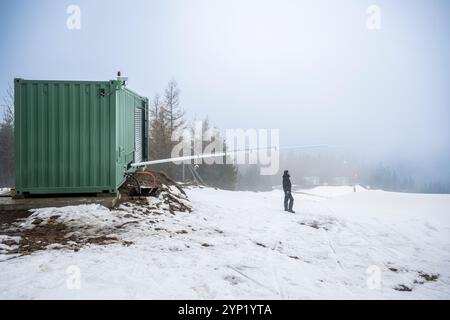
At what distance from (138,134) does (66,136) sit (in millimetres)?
4628

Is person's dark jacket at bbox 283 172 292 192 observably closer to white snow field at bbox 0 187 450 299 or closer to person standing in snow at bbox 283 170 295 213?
person standing in snow at bbox 283 170 295 213

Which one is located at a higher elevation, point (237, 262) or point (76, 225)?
point (76, 225)

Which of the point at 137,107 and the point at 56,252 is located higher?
the point at 137,107

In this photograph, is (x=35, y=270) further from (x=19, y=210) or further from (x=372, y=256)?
(x=372, y=256)

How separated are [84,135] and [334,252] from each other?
676cm

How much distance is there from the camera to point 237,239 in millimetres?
7020

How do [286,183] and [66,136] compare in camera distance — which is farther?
[286,183]

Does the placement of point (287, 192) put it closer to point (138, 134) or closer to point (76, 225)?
point (138, 134)

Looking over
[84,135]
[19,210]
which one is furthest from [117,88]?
[19,210]

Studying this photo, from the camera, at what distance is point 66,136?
26.4 feet

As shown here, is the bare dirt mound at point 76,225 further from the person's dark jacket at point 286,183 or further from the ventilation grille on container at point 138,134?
the person's dark jacket at point 286,183

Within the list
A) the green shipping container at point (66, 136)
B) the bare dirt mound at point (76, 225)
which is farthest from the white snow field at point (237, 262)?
the green shipping container at point (66, 136)

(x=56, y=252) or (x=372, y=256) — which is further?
(x=372, y=256)

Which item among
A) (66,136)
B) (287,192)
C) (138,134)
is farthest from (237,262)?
(138,134)
